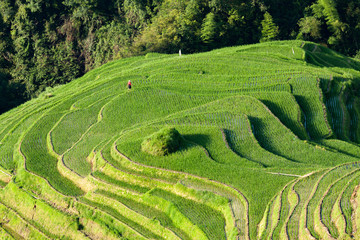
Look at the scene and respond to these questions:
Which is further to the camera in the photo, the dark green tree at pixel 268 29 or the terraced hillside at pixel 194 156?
the dark green tree at pixel 268 29

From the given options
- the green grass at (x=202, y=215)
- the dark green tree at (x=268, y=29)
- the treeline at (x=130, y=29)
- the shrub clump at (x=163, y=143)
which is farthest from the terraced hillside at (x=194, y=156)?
the dark green tree at (x=268, y=29)

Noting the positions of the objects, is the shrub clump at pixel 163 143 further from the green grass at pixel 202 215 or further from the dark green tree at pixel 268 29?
the dark green tree at pixel 268 29

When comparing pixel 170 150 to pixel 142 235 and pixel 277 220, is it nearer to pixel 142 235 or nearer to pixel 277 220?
pixel 142 235

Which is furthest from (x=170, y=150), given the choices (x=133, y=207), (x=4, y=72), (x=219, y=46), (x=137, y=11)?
(x=4, y=72)

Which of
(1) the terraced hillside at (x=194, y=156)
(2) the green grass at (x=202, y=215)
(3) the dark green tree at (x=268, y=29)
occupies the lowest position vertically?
(2) the green grass at (x=202, y=215)

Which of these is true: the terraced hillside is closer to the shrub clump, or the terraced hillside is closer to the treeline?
the shrub clump

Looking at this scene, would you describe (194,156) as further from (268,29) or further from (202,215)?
(268,29)
